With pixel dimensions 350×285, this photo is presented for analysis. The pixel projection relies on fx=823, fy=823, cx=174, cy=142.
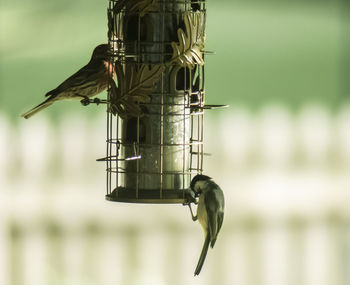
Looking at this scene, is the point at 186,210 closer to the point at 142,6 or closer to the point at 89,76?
the point at 89,76

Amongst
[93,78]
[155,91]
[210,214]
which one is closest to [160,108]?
[155,91]

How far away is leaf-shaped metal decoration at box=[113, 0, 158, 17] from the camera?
210cm

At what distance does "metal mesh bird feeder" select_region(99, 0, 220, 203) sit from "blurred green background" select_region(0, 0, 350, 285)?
53.7 inches

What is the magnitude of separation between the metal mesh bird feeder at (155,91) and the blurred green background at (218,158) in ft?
4.48

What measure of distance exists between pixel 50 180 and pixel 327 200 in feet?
4.34

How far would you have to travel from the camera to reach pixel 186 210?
3660 mm

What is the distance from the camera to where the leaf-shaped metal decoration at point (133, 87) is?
209 cm

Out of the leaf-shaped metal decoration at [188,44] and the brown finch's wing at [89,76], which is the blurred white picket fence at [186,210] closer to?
the brown finch's wing at [89,76]

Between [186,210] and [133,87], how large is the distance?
1630mm

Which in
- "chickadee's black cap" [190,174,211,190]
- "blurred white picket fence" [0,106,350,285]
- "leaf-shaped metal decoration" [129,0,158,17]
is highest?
"leaf-shaped metal decoration" [129,0,158,17]

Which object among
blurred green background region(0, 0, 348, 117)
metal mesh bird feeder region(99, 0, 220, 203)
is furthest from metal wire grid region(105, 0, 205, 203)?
blurred green background region(0, 0, 348, 117)

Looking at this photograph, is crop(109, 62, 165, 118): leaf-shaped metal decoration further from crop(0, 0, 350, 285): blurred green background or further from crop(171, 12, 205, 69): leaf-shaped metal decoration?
crop(0, 0, 350, 285): blurred green background

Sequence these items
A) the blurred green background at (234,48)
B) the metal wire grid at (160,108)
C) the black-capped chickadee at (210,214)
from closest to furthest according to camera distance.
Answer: the black-capped chickadee at (210,214)
the metal wire grid at (160,108)
the blurred green background at (234,48)

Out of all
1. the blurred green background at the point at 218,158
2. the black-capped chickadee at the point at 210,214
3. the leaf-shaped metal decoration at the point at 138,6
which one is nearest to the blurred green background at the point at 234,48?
the blurred green background at the point at 218,158
